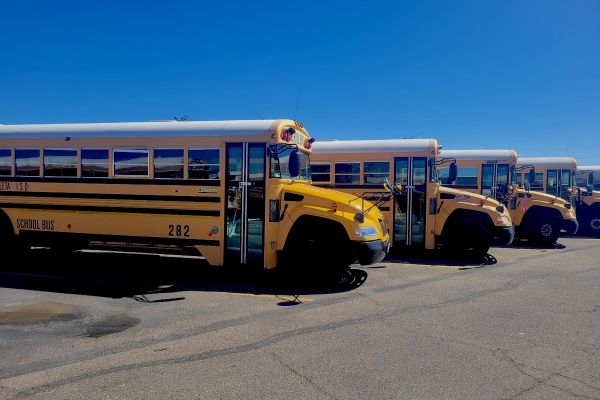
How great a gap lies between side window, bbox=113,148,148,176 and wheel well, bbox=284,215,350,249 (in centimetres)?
277

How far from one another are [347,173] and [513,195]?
5.78m

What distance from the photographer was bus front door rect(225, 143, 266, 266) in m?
7.11

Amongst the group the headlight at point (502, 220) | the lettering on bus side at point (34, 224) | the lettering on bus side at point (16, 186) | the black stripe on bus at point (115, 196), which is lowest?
the lettering on bus side at point (34, 224)

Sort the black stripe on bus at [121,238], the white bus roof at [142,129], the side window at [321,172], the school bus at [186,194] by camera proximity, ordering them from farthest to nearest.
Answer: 1. the side window at [321,172]
2. the black stripe on bus at [121,238]
3. the white bus roof at [142,129]
4. the school bus at [186,194]

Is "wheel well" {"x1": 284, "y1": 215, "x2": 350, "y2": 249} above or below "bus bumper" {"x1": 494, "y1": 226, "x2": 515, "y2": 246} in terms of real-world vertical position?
above

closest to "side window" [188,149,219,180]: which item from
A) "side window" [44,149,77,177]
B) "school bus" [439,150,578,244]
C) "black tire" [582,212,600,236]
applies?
"side window" [44,149,77,177]

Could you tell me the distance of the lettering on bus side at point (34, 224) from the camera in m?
8.09

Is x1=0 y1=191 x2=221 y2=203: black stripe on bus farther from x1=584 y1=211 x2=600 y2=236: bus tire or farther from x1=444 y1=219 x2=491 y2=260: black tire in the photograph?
x1=584 y1=211 x2=600 y2=236: bus tire

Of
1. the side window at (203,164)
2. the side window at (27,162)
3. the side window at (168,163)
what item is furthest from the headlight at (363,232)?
the side window at (27,162)

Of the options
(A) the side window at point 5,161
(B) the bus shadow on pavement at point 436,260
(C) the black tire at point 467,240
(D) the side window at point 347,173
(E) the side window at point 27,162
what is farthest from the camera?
(D) the side window at point 347,173

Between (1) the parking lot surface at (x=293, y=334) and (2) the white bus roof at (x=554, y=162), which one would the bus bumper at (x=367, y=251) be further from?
(2) the white bus roof at (x=554, y=162)

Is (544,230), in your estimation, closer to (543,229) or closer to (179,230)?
(543,229)

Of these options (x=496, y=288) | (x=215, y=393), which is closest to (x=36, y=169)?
(x=215, y=393)

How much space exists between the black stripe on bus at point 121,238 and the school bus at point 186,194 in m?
0.02
